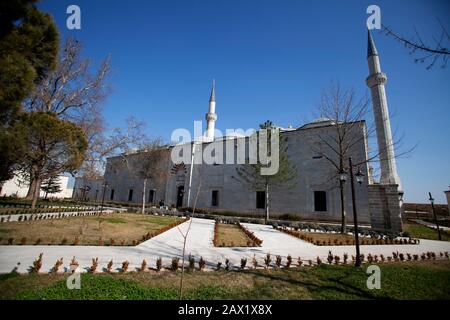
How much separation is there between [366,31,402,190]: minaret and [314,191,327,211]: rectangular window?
15.8 ft

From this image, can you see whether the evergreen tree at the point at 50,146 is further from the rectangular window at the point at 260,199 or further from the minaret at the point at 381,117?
the minaret at the point at 381,117

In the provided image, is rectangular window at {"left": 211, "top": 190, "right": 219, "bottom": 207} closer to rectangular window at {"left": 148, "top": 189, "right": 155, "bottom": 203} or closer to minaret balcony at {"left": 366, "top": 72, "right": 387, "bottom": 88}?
rectangular window at {"left": 148, "top": 189, "right": 155, "bottom": 203}

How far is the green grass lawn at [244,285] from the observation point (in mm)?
3871

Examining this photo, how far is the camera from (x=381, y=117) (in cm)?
1755

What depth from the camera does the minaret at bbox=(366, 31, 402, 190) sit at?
640 inches

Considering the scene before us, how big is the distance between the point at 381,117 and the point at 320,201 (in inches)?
349

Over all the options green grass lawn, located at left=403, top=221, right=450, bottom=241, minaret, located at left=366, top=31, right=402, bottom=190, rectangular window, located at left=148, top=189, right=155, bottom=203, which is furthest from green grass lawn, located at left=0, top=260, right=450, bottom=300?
rectangular window, located at left=148, top=189, right=155, bottom=203

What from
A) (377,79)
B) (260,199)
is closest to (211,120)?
(260,199)

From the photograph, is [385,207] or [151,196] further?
[151,196]

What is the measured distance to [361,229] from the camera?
1476 centimetres

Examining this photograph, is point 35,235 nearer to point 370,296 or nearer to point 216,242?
point 216,242

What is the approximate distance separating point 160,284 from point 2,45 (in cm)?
974

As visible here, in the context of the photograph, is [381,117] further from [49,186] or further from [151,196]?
[49,186]

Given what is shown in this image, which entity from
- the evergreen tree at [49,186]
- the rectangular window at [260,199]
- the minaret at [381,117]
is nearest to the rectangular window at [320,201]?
the minaret at [381,117]
